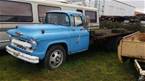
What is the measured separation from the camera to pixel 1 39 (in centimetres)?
758

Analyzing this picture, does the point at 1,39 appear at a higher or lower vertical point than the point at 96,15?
lower

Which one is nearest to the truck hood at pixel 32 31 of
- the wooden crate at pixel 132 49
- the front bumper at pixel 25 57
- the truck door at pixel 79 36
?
the front bumper at pixel 25 57

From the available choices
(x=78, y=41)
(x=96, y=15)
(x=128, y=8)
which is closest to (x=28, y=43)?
(x=78, y=41)

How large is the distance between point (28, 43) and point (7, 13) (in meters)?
2.32

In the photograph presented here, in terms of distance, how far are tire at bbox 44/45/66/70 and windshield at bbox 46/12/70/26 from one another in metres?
0.98

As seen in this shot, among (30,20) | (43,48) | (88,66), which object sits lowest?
(88,66)

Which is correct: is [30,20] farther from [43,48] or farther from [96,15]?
[96,15]

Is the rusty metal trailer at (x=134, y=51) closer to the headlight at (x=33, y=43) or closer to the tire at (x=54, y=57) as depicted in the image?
the tire at (x=54, y=57)

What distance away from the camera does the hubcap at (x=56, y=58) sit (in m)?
6.60

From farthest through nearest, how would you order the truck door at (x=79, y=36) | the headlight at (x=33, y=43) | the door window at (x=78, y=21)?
the door window at (x=78, y=21) → the truck door at (x=79, y=36) → the headlight at (x=33, y=43)

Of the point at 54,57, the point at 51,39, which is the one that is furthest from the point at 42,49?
the point at 54,57

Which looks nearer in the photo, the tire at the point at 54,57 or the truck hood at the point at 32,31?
the truck hood at the point at 32,31

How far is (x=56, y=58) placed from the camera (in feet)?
22.1

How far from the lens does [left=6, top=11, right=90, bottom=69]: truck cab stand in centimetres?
595
